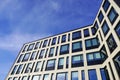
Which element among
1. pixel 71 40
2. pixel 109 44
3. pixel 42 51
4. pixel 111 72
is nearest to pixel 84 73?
pixel 111 72

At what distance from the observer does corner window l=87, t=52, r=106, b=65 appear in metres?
27.3

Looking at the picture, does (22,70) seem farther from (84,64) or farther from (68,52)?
(84,64)

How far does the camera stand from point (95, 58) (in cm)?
2830

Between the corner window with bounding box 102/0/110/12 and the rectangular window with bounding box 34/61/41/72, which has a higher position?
the corner window with bounding box 102/0/110/12

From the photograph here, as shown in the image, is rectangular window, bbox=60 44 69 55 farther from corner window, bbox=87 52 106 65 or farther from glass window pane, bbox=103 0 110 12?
glass window pane, bbox=103 0 110 12

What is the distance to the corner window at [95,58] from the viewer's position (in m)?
27.3

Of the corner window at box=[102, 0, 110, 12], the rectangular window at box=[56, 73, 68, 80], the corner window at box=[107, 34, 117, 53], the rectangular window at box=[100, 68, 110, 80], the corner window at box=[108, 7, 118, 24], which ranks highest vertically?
the corner window at box=[102, 0, 110, 12]

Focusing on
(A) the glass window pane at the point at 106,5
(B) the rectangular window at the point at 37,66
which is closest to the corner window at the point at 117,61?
(A) the glass window pane at the point at 106,5

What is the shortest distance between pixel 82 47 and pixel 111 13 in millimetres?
10406

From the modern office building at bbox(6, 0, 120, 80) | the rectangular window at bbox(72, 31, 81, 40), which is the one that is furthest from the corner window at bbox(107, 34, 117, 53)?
the rectangular window at bbox(72, 31, 81, 40)

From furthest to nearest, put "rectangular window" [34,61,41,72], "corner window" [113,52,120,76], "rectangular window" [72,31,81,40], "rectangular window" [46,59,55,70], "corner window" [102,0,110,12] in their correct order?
"rectangular window" [72,31,81,40] → "rectangular window" [34,61,41,72] → "rectangular window" [46,59,55,70] → "corner window" [102,0,110,12] → "corner window" [113,52,120,76]

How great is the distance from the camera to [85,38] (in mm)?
33125

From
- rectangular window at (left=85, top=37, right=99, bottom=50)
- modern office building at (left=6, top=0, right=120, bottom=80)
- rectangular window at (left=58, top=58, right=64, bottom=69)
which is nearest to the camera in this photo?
modern office building at (left=6, top=0, right=120, bottom=80)

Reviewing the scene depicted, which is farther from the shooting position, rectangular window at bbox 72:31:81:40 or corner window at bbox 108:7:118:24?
rectangular window at bbox 72:31:81:40
